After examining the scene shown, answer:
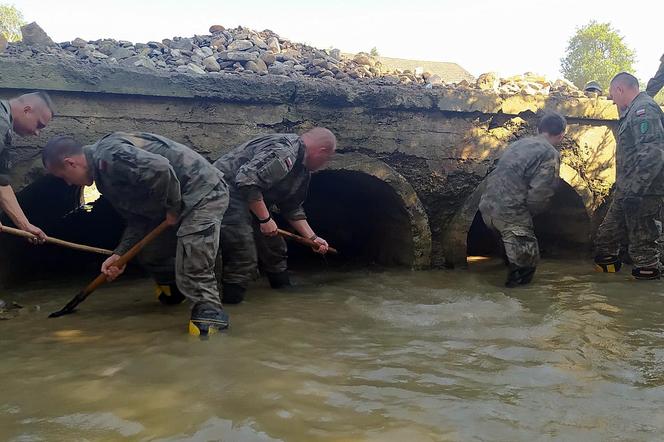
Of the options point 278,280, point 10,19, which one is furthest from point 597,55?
point 10,19

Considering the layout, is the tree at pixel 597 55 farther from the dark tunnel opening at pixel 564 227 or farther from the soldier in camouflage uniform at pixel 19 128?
the soldier in camouflage uniform at pixel 19 128

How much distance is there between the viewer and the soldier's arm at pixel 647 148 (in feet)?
15.9

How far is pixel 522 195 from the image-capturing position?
4848 mm

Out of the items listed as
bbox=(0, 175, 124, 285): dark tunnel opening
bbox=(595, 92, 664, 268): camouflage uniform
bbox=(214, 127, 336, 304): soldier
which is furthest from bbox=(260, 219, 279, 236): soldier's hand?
bbox=(595, 92, 664, 268): camouflage uniform

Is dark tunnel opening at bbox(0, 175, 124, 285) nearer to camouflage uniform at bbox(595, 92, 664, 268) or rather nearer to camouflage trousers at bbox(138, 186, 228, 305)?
camouflage trousers at bbox(138, 186, 228, 305)

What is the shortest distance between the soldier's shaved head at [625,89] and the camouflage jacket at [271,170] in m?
3.13

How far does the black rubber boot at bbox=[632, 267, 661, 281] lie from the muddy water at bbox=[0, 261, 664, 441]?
70 centimetres

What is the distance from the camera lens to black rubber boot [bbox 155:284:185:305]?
4070 mm

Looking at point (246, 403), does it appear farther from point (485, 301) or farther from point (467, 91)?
point (467, 91)

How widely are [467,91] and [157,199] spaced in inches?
147

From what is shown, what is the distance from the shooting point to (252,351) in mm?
2787

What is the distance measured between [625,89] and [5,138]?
5.27 meters

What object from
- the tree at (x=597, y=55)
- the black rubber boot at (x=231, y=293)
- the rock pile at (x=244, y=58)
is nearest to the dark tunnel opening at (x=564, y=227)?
the rock pile at (x=244, y=58)

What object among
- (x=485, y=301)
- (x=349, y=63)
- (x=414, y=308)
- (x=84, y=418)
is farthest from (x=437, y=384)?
(x=349, y=63)
